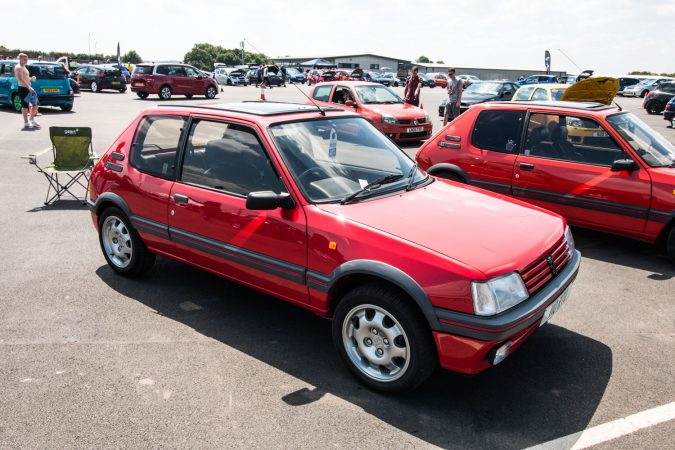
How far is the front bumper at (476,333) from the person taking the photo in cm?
297

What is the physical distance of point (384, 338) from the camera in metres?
3.36

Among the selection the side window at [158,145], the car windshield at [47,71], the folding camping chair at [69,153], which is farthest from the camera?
the car windshield at [47,71]

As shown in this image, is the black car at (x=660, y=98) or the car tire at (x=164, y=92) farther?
the car tire at (x=164, y=92)

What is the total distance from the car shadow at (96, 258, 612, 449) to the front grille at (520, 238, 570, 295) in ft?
2.29

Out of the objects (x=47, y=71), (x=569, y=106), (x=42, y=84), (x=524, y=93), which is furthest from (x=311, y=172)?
(x=47, y=71)

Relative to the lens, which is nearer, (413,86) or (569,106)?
(569,106)

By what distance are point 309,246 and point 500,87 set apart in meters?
18.3

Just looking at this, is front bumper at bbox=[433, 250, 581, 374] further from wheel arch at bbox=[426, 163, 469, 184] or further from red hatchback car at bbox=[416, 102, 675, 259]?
wheel arch at bbox=[426, 163, 469, 184]

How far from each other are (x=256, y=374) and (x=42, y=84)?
19.1 metres

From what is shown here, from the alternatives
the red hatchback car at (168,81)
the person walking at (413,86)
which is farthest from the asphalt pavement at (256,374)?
the red hatchback car at (168,81)

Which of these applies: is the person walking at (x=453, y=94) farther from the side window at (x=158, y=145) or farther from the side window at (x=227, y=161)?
the side window at (x=227, y=161)

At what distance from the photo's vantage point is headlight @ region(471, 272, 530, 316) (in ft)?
9.80

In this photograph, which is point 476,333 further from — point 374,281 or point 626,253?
point 626,253

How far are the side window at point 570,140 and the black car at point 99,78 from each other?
97.0 ft
